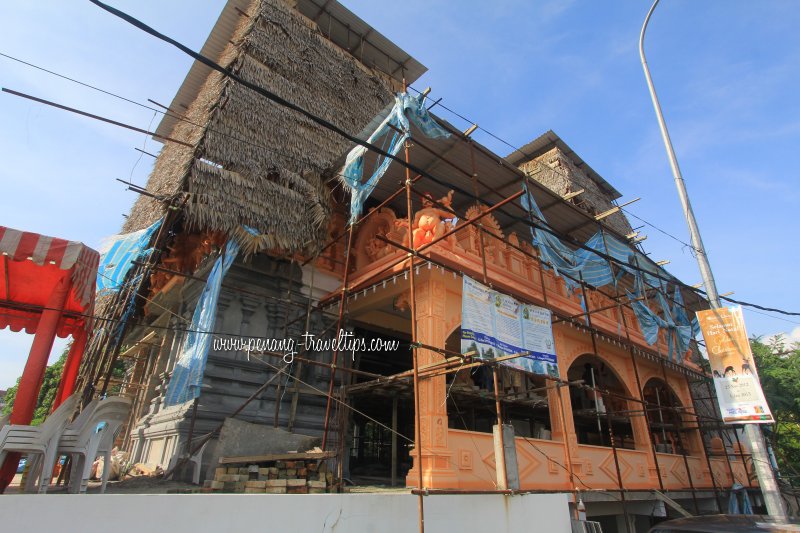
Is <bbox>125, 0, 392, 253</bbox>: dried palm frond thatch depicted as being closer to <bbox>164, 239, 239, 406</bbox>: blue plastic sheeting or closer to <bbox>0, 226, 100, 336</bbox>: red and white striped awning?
<bbox>164, 239, 239, 406</bbox>: blue plastic sheeting

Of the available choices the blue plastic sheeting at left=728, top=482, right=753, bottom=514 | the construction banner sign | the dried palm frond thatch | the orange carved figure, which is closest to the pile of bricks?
the dried palm frond thatch

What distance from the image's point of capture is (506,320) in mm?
7691

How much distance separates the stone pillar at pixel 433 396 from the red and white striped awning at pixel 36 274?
17.4 ft

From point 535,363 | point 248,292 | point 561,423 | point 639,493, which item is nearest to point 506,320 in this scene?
point 535,363

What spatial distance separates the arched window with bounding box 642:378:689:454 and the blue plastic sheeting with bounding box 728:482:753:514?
5.01ft

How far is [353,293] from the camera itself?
9.32 metres

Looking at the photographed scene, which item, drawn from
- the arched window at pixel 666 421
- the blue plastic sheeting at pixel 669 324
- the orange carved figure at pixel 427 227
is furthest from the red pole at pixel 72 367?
the arched window at pixel 666 421

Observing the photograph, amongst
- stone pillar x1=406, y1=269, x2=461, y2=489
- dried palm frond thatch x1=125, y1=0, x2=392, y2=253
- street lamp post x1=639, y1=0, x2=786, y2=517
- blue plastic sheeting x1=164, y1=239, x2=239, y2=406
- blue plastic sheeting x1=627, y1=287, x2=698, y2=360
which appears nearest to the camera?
street lamp post x1=639, y1=0, x2=786, y2=517

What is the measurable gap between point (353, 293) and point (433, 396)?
3012mm

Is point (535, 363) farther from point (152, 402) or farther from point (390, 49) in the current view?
point (390, 49)

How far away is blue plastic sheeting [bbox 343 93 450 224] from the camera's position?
26.2 ft

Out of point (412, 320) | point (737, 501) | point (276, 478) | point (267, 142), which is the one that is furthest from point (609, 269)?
point (276, 478)

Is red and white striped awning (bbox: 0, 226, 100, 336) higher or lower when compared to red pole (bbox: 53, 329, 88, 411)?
higher

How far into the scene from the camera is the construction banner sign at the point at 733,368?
6457mm
